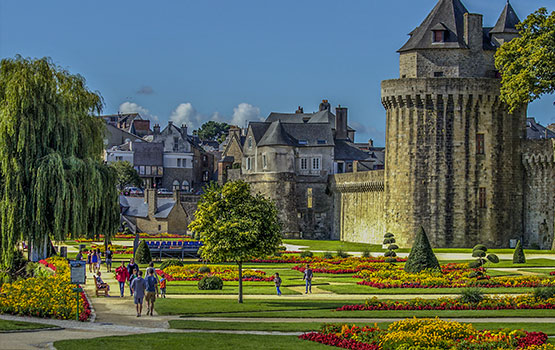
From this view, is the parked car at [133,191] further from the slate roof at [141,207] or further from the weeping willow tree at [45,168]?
the weeping willow tree at [45,168]

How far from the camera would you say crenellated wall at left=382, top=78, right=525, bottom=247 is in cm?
6988

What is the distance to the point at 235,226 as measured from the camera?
37.2m

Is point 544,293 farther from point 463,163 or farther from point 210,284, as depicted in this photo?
point 463,163

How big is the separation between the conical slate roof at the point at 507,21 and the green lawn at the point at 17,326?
53.8 m

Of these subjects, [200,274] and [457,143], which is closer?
[200,274]

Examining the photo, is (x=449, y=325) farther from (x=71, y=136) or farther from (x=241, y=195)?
(x=71, y=136)

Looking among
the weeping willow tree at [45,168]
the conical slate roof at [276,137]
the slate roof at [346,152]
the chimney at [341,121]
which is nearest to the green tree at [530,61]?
the weeping willow tree at [45,168]

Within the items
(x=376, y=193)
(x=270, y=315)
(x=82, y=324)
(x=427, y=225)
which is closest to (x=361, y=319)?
(x=270, y=315)

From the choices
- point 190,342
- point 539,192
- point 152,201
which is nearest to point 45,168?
point 190,342

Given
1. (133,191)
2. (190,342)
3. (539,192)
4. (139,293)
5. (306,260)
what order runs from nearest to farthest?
1. (190,342)
2. (139,293)
3. (306,260)
4. (539,192)
5. (133,191)

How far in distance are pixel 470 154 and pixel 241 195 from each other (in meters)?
35.6

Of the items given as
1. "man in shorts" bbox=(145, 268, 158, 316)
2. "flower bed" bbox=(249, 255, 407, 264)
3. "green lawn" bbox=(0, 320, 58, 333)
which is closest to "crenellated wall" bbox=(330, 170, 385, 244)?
"flower bed" bbox=(249, 255, 407, 264)

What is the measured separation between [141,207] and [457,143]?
153 ft

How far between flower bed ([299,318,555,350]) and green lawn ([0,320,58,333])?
822 centimetres
